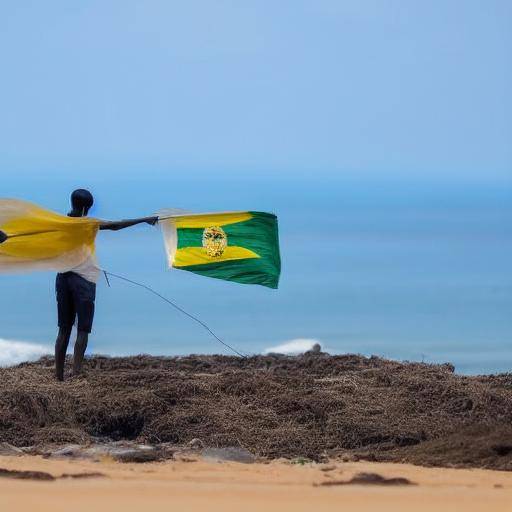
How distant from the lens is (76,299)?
15547 mm

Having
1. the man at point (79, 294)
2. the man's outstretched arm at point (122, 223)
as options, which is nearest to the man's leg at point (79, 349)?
the man at point (79, 294)

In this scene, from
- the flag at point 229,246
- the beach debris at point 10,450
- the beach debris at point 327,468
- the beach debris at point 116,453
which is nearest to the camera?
the beach debris at point 327,468

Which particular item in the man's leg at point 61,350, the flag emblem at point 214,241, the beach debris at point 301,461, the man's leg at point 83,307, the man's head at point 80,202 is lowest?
the beach debris at point 301,461

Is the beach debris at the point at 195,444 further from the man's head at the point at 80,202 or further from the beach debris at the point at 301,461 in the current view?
A: the man's head at the point at 80,202

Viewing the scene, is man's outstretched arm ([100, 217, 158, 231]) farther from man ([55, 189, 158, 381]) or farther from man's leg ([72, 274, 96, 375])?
man's leg ([72, 274, 96, 375])

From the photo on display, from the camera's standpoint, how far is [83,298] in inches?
609

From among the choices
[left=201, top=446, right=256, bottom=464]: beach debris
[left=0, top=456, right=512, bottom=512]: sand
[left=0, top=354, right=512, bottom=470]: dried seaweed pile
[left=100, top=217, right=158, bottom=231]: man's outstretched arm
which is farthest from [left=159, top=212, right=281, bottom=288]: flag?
[left=0, top=456, right=512, bottom=512]: sand

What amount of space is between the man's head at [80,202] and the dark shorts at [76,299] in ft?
2.26

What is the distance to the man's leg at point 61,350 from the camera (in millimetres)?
15508

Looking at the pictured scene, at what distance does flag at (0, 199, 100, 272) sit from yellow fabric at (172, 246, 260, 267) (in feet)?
3.30

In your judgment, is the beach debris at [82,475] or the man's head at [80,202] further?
the man's head at [80,202]

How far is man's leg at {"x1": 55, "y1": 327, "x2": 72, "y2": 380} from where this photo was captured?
15508mm

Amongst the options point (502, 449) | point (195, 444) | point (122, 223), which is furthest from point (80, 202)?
point (502, 449)

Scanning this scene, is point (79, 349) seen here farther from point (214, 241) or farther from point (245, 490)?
point (245, 490)
